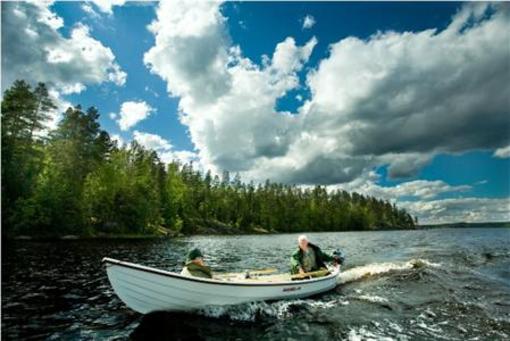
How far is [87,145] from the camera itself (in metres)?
61.9

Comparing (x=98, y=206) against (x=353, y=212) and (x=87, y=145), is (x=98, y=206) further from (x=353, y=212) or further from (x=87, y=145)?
(x=353, y=212)

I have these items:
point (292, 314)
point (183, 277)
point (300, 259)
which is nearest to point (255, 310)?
point (292, 314)

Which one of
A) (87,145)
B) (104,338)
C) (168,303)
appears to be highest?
(87,145)

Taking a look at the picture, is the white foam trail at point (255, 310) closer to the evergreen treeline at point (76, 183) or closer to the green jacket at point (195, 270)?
the green jacket at point (195, 270)

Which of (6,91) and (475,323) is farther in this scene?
(6,91)

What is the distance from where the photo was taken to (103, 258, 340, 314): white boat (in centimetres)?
1057

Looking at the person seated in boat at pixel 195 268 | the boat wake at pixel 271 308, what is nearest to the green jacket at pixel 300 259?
the boat wake at pixel 271 308

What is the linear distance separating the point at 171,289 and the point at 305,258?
6.92m

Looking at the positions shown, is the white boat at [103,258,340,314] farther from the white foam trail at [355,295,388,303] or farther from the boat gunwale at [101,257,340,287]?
the white foam trail at [355,295,388,303]

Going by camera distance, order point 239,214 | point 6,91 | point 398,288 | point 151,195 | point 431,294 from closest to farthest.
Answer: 1. point 431,294
2. point 398,288
3. point 6,91
4. point 151,195
5. point 239,214

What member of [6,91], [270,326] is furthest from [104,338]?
[6,91]

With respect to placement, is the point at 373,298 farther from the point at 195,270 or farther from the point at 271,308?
the point at 195,270

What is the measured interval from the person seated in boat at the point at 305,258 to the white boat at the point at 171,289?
318 centimetres

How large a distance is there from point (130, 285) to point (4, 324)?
380cm
